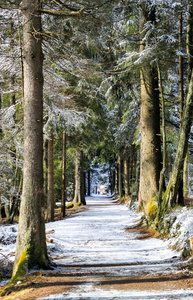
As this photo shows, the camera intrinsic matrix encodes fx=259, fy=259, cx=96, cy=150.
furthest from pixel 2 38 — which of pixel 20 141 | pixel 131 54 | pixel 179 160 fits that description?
pixel 179 160

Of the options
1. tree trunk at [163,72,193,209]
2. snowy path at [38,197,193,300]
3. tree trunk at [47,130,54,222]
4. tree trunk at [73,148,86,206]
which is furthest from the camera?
tree trunk at [73,148,86,206]

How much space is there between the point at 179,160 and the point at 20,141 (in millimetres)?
5643

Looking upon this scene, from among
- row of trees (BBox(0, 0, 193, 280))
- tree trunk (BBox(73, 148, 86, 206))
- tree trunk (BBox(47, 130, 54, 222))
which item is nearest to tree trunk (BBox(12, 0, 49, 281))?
row of trees (BBox(0, 0, 193, 280))

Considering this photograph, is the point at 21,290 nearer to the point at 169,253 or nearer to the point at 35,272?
the point at 35,272

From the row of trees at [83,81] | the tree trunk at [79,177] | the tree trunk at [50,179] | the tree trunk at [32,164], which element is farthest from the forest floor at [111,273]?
the tree trunk at [79,177]

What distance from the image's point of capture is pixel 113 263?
5184 mm

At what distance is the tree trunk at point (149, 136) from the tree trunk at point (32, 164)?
5.25 m

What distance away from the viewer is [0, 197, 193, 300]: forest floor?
3510mm

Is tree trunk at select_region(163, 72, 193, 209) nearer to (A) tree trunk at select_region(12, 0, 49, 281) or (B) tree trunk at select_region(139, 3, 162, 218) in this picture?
(B) tree trunk at select_region(139, 3, 162, 218)

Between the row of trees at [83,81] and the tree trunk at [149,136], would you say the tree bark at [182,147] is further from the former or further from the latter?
the tree trunk at [149,136]

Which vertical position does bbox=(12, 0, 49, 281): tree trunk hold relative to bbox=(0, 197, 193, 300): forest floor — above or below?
above

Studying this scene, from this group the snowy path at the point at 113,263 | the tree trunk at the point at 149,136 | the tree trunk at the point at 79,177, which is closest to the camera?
the snowy path at the point at 113,263

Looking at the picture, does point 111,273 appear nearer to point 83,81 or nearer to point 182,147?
point 182,147

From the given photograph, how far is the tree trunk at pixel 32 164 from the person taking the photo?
4.50 m
